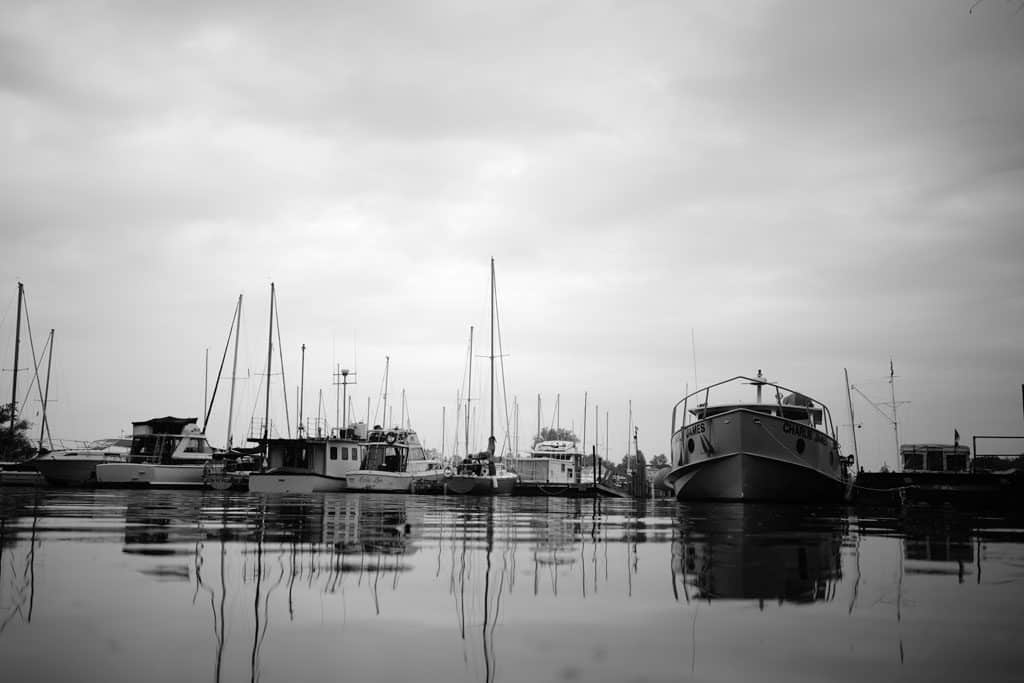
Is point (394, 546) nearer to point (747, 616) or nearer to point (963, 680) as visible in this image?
point (747, 616)

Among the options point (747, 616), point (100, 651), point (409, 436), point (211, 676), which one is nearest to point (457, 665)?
point (211, 676)

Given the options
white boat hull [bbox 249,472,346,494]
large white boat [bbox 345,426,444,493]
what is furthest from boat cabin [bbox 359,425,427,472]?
white boat hull [bbox 249,472,346,494]

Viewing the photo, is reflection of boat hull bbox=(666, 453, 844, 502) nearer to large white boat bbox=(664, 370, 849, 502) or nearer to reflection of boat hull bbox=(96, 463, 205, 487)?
large white boat bbox=(664, 370, 849, 502)

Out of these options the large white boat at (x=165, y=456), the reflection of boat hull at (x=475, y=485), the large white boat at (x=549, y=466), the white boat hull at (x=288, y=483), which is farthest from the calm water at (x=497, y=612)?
the large white boat at (x=549, y=466)

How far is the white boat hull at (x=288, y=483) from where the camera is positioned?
1919 inches

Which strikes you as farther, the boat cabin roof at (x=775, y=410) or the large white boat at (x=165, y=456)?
the large white boat at (x=165, y=456)

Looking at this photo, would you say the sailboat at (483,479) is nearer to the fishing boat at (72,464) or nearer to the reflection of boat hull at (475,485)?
the reflection of boat hull at (475,485)

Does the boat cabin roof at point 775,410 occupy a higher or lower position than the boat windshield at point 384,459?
higher

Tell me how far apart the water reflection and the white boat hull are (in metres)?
40.2

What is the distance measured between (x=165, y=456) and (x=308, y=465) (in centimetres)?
1190

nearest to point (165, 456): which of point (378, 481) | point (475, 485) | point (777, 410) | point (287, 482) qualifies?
point (287, 482)

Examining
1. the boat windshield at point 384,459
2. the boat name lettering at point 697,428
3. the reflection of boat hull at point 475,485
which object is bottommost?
the reflection of boat hull at point 475,485

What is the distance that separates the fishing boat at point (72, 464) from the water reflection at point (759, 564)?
164 feet

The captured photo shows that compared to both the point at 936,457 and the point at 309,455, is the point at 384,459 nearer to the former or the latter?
the point at 309,455
